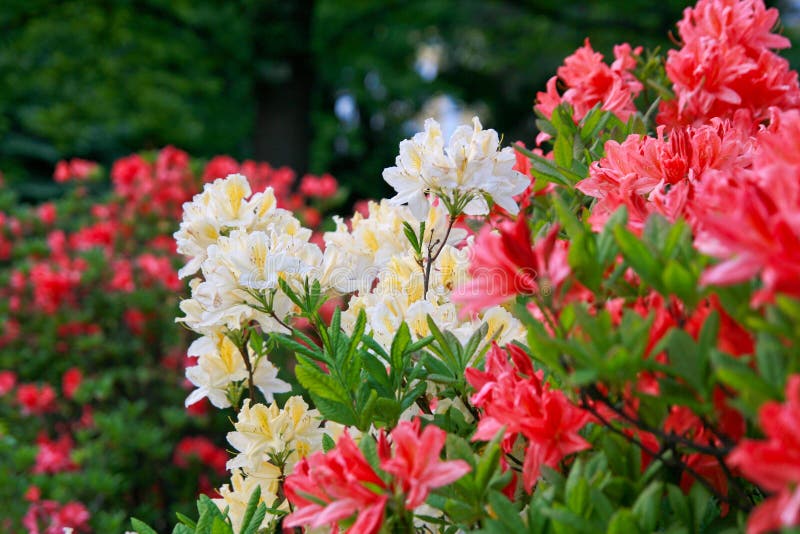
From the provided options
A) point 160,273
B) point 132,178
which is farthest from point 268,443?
point 132,178

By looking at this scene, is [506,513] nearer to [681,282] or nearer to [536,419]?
[536,419]

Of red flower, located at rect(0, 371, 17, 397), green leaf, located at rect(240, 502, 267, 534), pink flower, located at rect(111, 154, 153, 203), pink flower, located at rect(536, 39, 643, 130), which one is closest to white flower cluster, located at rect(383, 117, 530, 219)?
pink flower, located at rect(536, 39, 643, 130)

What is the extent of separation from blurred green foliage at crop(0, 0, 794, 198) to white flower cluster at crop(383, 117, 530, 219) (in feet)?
25.4

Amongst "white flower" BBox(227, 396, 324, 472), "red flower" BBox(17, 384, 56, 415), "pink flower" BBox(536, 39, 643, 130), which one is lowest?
"red flower" BBox(17, 384, 56, 415)

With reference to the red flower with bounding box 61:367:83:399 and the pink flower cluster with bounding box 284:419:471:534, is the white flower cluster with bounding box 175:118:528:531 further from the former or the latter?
the red flower with bounding box 61:367:83:399

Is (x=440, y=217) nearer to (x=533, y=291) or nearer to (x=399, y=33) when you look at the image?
(x=533, y=291)

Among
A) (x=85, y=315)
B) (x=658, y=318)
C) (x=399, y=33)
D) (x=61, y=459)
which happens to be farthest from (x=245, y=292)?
(x=399, y=33)

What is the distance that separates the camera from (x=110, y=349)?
4051 millimetres

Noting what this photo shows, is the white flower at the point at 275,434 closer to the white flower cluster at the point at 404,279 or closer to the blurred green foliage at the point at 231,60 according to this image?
the white flower cluster at the point at 404,279

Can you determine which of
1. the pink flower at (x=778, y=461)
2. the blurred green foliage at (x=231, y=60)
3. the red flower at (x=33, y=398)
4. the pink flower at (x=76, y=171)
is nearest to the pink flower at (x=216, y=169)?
the pink flower at (x=76, y=171)

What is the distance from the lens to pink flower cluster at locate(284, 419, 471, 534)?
86 cm

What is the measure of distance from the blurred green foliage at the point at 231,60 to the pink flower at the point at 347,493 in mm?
8160

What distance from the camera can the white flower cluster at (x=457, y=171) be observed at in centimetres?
134

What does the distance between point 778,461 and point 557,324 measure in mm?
292
